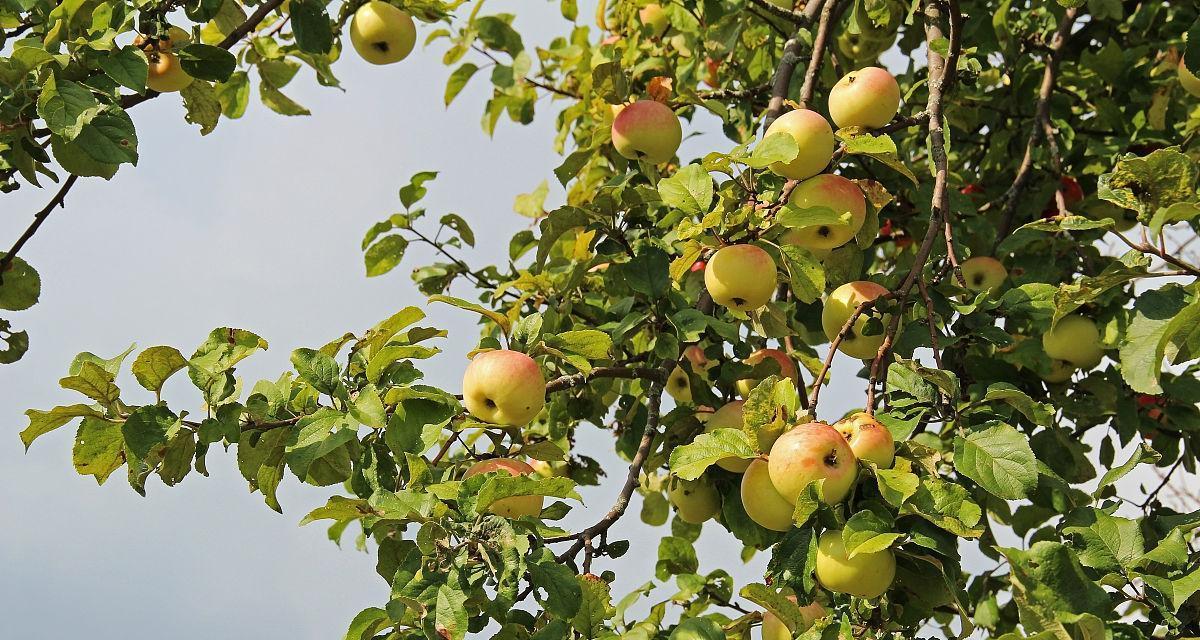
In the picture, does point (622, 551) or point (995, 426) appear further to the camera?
point (622, 551)

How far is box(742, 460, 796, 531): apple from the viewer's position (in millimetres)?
2377

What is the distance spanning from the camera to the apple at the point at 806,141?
8.76 ft

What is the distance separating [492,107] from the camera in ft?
14.3

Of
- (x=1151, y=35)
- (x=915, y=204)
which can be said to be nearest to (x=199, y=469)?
(x=915, y=204)

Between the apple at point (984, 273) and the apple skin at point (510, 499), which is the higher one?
the apple at point (984, 273)

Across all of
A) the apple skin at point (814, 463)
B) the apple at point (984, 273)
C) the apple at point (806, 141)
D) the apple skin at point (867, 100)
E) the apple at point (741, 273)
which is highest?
the apple at point (984, 273)

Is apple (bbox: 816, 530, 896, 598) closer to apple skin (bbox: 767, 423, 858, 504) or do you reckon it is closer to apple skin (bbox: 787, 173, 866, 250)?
apple skin (bbox: 767, 423, 858, 504)

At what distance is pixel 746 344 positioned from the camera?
324 centimetres

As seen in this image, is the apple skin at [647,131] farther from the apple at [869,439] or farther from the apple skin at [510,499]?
the apple at [869,439]

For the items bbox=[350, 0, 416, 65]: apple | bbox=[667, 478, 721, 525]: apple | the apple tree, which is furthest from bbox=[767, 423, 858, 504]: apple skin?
bbox=[350, 0, 416, 65]: apple

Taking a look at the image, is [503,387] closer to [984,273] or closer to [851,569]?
[851,569]

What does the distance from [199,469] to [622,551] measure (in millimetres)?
970

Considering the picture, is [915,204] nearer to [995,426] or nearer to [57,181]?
[995,426]

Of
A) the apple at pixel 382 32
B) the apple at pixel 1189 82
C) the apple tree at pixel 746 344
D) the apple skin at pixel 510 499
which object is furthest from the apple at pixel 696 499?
the apple at pixel 1189 82
